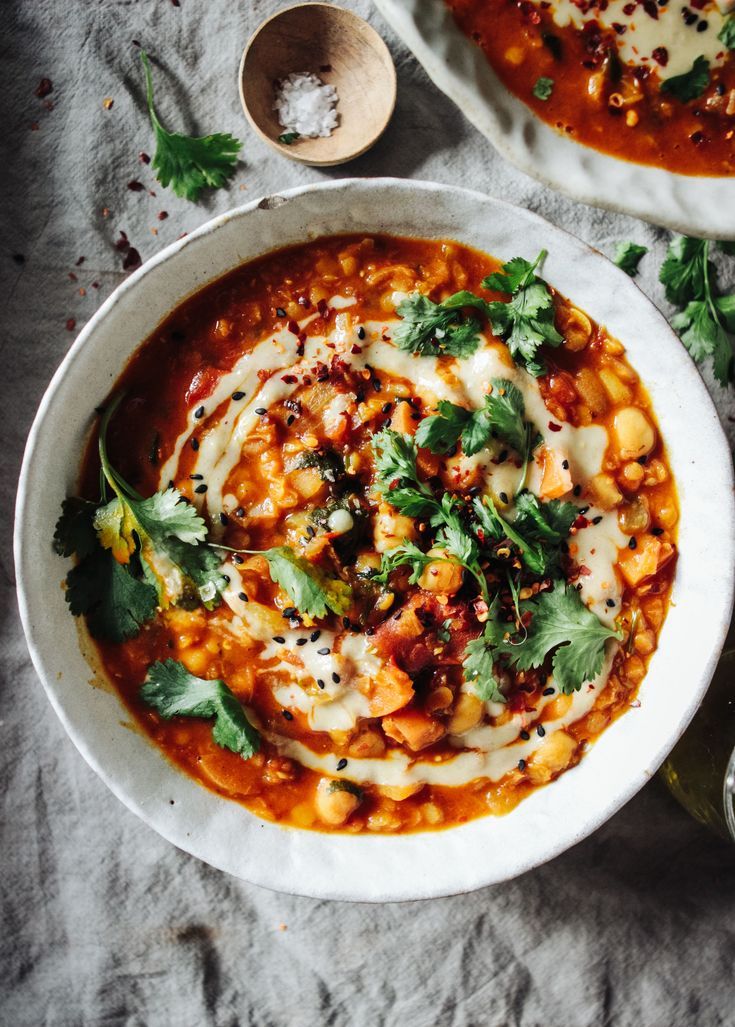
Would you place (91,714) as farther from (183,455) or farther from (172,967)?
(172,967)

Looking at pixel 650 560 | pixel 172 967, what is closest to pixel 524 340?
pixel 650 560

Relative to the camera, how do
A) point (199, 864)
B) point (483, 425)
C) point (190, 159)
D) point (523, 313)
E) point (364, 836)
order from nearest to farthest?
point (483, 425) < point (523, 313) < point (364, 836) < point (190, 159) < point (199, 864)

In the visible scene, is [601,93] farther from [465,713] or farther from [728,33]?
[465,713]

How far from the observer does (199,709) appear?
2.80m

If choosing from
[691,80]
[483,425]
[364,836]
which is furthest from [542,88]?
[364,836]

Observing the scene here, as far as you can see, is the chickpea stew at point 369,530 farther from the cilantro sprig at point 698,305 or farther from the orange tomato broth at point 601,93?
the orange tomato broth at point 601,93

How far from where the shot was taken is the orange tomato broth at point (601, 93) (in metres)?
2.80

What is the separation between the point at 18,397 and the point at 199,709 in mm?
1215

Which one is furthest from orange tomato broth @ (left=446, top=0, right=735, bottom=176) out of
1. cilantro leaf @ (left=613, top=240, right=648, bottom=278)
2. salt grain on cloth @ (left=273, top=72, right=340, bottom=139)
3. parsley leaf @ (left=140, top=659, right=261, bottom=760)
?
parsley leaf @ (left=140, top=659, right=261, bottom=760)

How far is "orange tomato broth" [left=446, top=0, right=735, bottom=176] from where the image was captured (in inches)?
110

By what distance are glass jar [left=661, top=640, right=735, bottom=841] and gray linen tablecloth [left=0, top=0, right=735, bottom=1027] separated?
131 mm

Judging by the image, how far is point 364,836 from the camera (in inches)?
114

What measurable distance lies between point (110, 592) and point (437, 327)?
124cm

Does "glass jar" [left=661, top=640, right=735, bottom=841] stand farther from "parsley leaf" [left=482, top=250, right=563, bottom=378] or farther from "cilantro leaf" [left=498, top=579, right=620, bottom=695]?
"parsley leaf" [left=482, top=250, right=563, bottom=378]
